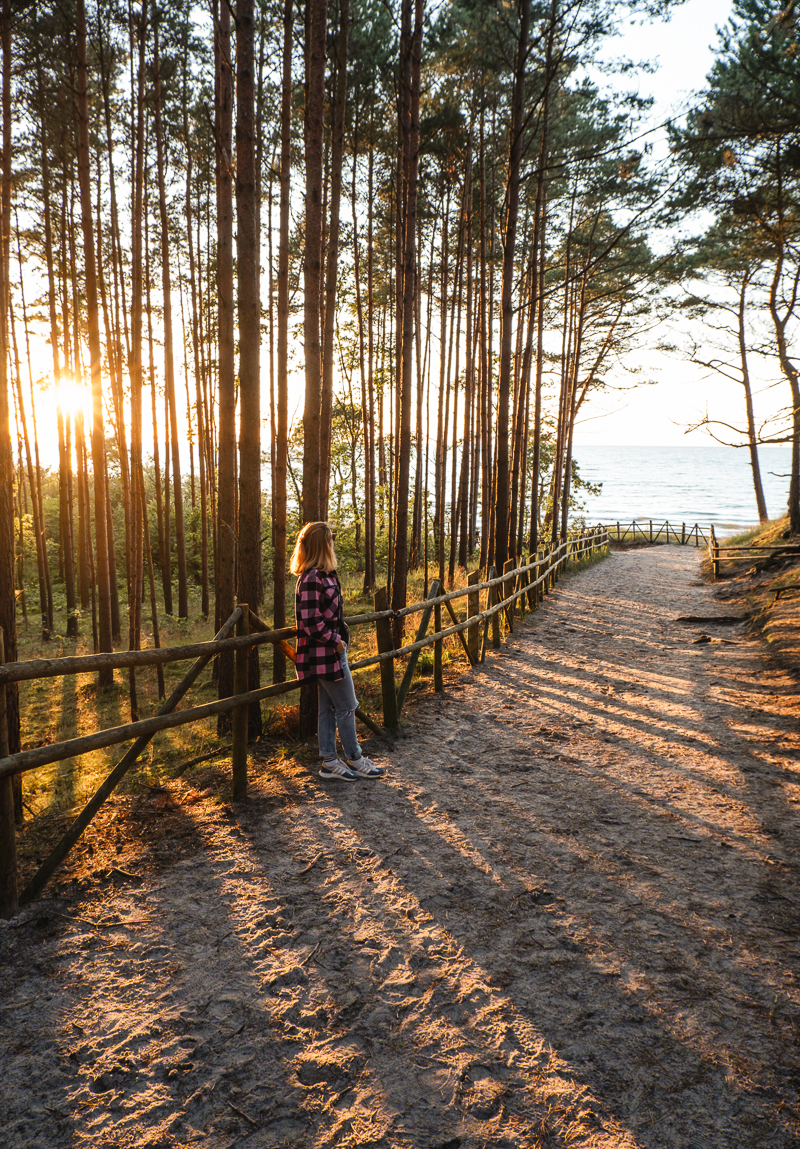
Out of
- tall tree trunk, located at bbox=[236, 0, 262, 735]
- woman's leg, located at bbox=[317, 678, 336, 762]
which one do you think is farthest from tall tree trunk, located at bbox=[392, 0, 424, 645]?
woman's leg, located at bbox=[317, 678, 336, 762]

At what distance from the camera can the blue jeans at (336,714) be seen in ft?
15.7

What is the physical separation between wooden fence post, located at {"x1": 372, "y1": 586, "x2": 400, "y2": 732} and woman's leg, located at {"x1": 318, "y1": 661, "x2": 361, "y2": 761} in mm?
855

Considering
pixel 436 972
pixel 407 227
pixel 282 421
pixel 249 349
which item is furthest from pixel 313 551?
pixel 282 421

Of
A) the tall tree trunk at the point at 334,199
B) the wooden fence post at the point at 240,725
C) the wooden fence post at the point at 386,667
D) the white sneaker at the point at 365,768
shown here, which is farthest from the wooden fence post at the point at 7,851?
the tall tree trunk at the point at 334,199

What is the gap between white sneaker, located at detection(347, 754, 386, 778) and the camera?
5008 mm

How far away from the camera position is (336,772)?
4945mm

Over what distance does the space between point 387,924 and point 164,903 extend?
3.99ft

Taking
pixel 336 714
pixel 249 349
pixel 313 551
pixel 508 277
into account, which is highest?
pixel 508 277

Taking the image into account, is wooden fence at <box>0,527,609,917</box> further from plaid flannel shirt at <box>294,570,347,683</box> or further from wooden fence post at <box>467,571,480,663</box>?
plaid flannel shirt at <box>294,570,347,683</box>

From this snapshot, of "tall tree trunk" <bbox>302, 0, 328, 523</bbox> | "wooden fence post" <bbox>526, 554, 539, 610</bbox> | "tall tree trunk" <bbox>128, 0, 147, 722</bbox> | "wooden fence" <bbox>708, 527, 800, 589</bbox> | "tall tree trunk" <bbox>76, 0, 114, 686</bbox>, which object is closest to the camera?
"tall tree trunk" <bbox>302, 0, 328, 523</bbox>

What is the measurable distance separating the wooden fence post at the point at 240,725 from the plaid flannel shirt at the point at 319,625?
1.33 feet

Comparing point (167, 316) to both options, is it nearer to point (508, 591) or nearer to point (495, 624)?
point (508, 591)

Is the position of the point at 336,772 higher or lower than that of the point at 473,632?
lower

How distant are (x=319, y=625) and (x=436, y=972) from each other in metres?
2.44
